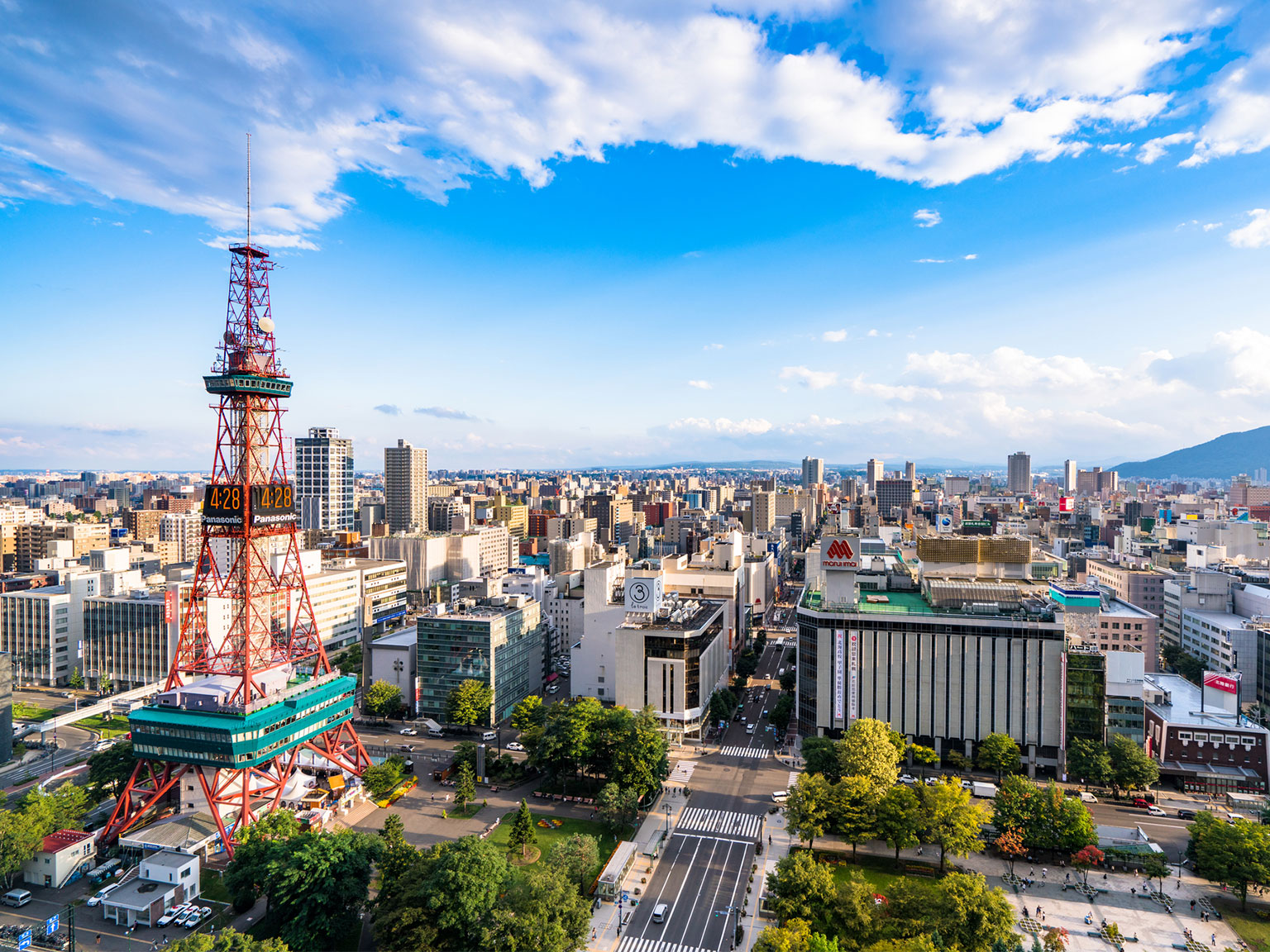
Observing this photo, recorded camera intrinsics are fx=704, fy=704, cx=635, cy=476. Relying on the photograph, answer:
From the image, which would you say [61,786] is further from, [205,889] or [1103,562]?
[1103,562]

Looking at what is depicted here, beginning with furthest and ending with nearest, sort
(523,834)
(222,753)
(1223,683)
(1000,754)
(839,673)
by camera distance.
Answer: (839,673) < (1223,683) < (1000,754) < (222,753) < (523,834)

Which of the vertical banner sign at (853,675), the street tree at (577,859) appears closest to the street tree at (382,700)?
the street tree at (577,859)

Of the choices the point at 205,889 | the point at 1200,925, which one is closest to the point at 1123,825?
the point at 1200,925

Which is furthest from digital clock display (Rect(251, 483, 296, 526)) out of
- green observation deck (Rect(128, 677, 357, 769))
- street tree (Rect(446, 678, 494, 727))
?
street tree (Rect(446, 678, 494, 727))

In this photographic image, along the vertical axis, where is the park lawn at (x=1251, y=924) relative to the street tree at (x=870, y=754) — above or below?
below

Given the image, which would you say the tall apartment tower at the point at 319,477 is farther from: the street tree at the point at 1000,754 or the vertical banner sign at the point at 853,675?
the street tree at the point at 1000,754

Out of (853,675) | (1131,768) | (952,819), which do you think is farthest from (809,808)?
(1131,768)

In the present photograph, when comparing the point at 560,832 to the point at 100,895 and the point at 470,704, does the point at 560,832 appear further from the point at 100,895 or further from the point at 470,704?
the point at 100,895
